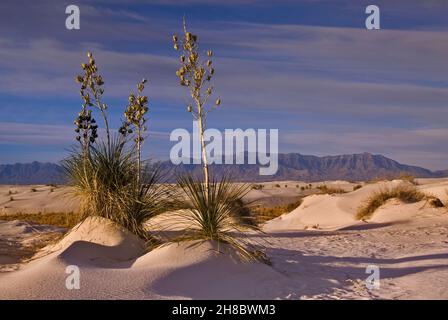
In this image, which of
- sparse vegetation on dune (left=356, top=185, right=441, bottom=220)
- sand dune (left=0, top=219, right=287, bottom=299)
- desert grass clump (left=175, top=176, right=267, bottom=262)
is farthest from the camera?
sparse vegetation on dune (left=356, top=185, right=441, bottom=220)

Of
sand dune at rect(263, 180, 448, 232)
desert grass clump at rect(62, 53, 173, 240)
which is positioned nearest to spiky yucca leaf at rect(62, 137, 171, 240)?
desert grass clump at rect(62, 53, 173, 240)

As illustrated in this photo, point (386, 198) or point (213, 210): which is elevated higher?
point (213, 210)

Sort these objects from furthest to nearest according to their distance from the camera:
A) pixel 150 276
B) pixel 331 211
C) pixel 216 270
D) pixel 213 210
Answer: pixel 331 211 < pixel 213 210 < pixel 216 270 < pixel 150 276

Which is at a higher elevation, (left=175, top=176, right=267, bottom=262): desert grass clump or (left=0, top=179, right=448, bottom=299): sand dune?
(left=175, top=176, right=267, bottom=262): desert grass clump

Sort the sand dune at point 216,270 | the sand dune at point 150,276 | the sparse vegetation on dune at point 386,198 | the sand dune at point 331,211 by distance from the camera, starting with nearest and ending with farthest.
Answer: the sand dune at point 150,276
the sand dune at point 216,270
the sparse vegetation on dune at point 386,198
the sand dune at point 331,211

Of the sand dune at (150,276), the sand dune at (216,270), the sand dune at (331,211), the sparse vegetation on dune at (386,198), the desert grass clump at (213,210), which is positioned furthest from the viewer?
the sand dune at (331,211)

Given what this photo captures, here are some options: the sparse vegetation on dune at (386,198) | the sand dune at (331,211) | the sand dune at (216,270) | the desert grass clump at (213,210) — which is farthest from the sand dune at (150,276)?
the sparse vegetation on dune at (386,198)

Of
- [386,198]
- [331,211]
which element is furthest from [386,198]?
[331,211]

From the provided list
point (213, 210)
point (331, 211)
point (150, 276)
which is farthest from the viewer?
point (331, 211)

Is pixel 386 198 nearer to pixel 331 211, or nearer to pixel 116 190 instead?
pixel 331 211

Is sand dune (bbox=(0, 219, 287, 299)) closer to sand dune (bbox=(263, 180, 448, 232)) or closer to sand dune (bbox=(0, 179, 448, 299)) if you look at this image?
sand dune (bbox=(0, 179, 448, 299))

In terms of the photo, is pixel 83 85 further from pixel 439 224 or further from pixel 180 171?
pixel 439 224

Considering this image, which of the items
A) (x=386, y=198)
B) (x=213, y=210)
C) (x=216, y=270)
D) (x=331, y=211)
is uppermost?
(x=213, y=210)

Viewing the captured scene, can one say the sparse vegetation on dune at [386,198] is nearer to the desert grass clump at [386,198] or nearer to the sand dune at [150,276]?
the desert grass clump at [386,198]
